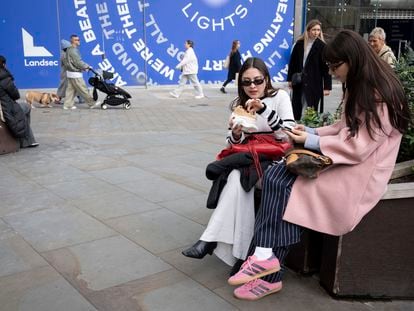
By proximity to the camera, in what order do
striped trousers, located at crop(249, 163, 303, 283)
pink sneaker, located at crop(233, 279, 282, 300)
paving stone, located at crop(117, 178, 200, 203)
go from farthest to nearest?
paving stone, located at crop(117, 178, 200, 203) → pink sneaker, located at crop(233, 279, 282, 300) → striped trousers, located at crop(249, 163, 303, 283)

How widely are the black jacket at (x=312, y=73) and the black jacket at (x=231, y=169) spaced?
3643mm

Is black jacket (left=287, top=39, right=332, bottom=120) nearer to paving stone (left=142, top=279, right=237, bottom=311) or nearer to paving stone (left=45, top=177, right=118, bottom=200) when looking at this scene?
paving stone (left=45, top=177, right=118, bottom=200)

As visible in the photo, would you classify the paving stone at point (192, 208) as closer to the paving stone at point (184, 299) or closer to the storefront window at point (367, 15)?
the paving stone at point (184, 299)

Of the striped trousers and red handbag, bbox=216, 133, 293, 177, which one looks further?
red handbag, bbox=216, 133, 293, 177

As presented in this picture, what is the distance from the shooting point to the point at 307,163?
8.96ft

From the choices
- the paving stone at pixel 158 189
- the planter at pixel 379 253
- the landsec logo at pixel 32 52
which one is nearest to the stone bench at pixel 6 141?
the paving stone at pixel 158 189

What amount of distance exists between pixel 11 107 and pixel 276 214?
17.2 ft

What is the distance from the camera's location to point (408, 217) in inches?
114

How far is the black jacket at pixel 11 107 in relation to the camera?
6777 mm

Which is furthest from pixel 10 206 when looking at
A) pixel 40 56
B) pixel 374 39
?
pixel 40 56

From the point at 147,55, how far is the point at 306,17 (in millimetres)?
6412

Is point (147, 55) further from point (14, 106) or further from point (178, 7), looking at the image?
point (14, 106)

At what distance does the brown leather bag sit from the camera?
2721mm

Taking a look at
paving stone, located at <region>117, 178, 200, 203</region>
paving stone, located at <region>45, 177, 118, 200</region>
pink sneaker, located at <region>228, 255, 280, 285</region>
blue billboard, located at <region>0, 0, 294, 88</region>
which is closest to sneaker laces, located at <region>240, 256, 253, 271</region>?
pink sneaker, located at <region>228, 255, 280, 285</region>
